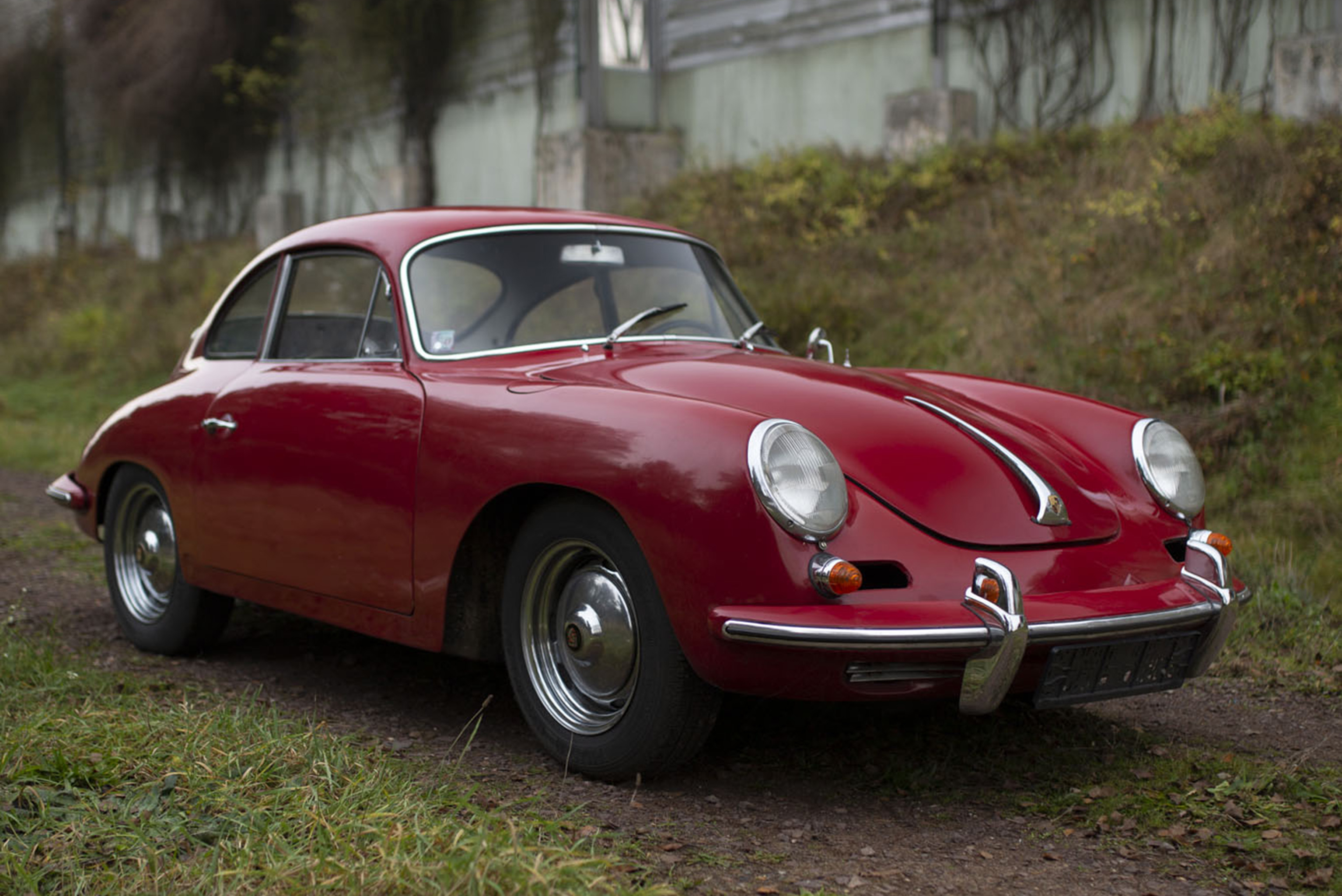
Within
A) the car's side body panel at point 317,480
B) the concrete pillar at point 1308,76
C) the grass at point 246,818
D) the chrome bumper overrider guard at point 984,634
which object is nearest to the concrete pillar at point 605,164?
the concrete pillar at point 1308,76

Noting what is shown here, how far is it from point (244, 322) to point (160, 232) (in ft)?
53.6

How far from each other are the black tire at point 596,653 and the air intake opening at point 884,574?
0.45m

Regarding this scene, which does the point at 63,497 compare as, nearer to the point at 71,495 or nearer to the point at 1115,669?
the point at 71,495

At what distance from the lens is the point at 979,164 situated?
9773mm

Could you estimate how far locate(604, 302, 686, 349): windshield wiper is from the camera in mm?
4090

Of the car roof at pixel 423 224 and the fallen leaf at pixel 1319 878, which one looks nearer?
the fallen leaf at pixel 1319 878

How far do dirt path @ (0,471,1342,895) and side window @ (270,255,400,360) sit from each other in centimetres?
105

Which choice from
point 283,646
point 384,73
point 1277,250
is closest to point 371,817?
point 283,646

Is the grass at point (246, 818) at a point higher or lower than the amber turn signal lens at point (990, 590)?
lower

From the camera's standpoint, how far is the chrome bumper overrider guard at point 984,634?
2.83m

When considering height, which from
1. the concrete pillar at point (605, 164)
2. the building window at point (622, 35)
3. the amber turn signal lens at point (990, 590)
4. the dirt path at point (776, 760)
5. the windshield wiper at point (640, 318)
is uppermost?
the building window at point (622, 35)

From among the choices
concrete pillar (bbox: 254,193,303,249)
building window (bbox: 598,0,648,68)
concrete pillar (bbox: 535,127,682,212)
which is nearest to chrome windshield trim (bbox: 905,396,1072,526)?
concrete pillar (bbox: 535,127,682,212)

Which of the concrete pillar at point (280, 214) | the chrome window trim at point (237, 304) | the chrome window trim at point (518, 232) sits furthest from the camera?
the concrete pillar at point (280, 214)

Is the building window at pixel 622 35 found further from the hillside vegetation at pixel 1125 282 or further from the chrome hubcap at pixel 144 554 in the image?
the chrome hubcap at pixel 144 554
